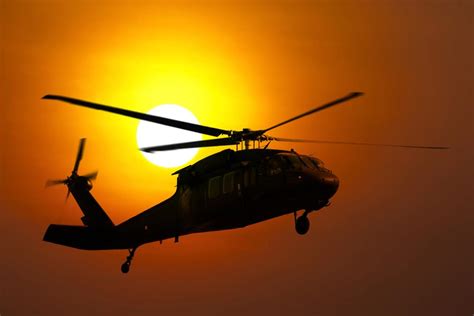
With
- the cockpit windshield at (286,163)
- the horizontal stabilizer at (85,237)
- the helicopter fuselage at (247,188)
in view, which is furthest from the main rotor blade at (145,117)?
the horizontal stabilizer at (85,237)

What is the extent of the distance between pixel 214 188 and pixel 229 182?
0.88m

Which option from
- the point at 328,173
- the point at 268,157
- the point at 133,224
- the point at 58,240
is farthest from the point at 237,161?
the point at 58,240

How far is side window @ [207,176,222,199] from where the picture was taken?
29266 mm

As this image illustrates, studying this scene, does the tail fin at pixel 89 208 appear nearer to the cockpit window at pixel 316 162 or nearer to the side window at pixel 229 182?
the side window at pixel 229 182

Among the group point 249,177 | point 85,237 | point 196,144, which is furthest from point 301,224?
point 85,237

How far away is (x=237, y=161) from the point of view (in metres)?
29.2

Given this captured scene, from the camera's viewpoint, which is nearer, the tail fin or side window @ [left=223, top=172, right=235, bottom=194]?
side window @ [left=223, top=172, right=235, bottom=194]

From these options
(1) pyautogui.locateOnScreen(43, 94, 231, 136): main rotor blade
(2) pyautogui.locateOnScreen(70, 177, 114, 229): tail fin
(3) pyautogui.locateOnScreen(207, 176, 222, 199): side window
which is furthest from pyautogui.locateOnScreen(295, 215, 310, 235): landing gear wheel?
(2) pyautogui.locateOnScreen(70, 177, 114, 229): tail fin

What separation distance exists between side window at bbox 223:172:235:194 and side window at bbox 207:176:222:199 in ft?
1.18

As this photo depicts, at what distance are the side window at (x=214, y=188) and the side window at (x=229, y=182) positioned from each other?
0.36 meters

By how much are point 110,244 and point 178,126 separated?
9.27 m

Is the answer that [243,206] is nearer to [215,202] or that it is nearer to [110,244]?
[215,202]

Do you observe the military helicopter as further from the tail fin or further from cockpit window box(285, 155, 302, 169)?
the tail fin

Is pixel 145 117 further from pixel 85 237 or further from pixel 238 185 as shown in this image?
pixel 85 237
